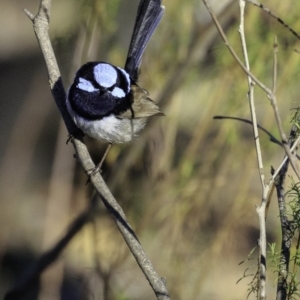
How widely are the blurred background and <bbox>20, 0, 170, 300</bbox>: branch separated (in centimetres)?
90

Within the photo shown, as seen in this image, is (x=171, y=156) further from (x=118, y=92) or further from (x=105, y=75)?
(x=105, y=75)

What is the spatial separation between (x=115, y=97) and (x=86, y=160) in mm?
710

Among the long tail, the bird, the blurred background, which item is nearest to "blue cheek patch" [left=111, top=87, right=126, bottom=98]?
the bird

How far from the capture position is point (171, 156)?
359 centimetres

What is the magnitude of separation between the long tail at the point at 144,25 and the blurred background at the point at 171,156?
31 centimetres

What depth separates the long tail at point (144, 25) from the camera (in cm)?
314

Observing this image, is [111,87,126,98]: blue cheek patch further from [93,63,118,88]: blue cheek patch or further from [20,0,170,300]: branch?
[20,0,170,300]: branch

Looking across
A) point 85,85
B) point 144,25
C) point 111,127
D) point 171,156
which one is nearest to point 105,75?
point 85,85

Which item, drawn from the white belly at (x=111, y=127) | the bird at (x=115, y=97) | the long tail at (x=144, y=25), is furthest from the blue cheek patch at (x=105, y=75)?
the long tail at (x=144, y=25)

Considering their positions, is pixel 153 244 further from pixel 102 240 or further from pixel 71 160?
pixel 71 160

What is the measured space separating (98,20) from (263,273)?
230 cm

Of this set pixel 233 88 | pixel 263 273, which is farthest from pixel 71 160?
pixel 263 273

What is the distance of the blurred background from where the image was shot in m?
3.50

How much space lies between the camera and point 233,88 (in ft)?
11.8
